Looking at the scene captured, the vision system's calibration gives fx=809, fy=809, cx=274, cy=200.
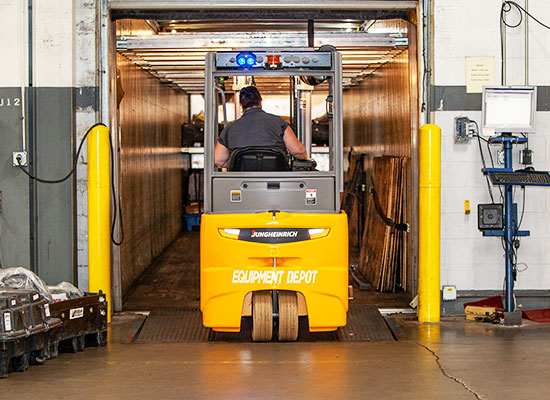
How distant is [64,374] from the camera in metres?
6.18

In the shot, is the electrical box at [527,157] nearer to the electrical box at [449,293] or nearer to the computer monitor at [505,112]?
the computer monitor at [505,112]

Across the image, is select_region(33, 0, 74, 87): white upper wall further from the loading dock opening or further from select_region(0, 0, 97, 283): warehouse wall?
the loading dock opening

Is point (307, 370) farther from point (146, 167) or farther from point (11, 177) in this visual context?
point (146, 167)

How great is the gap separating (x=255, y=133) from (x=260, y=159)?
27cm

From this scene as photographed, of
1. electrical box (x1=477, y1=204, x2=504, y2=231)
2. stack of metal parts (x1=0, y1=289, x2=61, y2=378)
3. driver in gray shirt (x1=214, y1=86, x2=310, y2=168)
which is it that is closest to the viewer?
stack of metal parts (x1=0, y1=289, x2=61, y2=378)

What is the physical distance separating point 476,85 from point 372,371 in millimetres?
3626

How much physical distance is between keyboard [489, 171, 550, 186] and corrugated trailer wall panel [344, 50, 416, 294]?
137cm

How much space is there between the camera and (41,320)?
6.33 m

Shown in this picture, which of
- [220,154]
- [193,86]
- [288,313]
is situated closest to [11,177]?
[220,154]

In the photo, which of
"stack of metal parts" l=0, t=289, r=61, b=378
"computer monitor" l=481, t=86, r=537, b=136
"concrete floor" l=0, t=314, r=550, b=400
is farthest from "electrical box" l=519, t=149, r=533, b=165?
"stack of metal parts" l=0, t=289, r=61, b=378

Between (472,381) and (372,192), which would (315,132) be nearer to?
(372,192)

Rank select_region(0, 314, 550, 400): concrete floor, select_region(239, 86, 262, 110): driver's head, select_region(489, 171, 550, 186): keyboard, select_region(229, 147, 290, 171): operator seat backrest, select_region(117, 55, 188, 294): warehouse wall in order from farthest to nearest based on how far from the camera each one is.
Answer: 1. select_region(117, 55, 188, 294): warehouse wall
2. select_region(489, 171, 550, 186): keyboard
3. select_region(239, 86, 262, 110): driver's head
4. select_region(229, 147, 290, 171): operator seat backrest
5. select_region(0, 314, 550, 400): concrete floor

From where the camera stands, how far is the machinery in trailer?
7.04 metres

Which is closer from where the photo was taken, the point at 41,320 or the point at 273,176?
the point at 41,320
